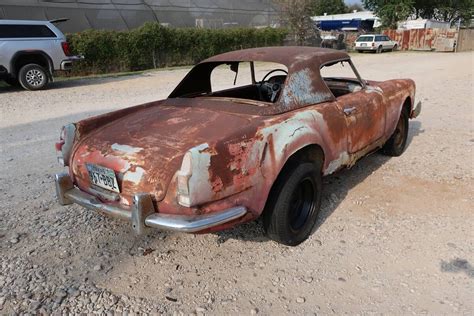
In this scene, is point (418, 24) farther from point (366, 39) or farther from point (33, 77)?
point (33, 77)

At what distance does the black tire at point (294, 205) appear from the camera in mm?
3182

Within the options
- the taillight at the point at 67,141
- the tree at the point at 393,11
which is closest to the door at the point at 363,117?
the taillight at the point at 67,141

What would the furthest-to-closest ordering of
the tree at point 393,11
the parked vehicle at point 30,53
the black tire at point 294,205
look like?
the tree at point 393,11 < the parked vehicle at point 30,53 < the black tire at point 294,205

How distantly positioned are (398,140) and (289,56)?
8.13 feet

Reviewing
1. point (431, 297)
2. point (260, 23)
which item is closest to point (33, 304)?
point (431, 297)

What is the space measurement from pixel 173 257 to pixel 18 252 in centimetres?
125

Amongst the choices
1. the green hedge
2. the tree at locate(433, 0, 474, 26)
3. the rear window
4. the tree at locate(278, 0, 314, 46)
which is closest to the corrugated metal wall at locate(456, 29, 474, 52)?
the rear window

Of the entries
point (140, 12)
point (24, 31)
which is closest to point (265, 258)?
point (24, 31)

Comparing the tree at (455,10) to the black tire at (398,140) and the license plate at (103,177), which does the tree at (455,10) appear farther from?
the license plate at (103,177)

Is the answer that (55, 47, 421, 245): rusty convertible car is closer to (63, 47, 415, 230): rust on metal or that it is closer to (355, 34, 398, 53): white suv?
(63, 47, 415, 230): rust on metal

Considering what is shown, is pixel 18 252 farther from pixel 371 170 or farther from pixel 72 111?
pixel 72 111

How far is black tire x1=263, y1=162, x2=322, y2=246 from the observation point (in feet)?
10.4

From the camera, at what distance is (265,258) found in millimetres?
3303

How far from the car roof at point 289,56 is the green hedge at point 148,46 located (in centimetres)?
1443
